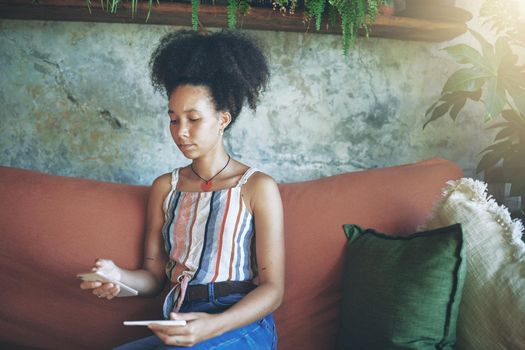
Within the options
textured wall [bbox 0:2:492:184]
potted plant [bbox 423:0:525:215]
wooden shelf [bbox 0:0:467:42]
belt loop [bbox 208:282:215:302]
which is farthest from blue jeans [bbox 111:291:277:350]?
wooden shelf [bbox 0:0:467:42]

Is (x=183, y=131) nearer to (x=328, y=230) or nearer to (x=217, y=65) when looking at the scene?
(x=217, y=65)

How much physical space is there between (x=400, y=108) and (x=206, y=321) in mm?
1439

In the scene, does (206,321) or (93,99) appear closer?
(206,321)

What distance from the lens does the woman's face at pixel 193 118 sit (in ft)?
4.68

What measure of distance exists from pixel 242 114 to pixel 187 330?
117 cm

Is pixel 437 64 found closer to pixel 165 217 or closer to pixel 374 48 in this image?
pixel 374 48

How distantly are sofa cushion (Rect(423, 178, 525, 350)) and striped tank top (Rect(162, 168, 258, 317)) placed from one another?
0.61 m

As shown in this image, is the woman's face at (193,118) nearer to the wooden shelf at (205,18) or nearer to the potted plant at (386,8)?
the wooden shelf at (205,18)

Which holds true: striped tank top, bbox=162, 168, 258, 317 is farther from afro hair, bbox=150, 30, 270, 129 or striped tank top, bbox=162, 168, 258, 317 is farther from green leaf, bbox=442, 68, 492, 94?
green leaf, bbox=442, 68, 492, 94

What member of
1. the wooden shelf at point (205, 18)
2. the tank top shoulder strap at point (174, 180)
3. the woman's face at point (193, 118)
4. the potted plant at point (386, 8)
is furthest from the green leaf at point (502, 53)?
the tank top shoulder strap at point (174, 180)

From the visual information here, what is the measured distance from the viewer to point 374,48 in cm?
212

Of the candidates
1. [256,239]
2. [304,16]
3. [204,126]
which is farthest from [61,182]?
[304,16]

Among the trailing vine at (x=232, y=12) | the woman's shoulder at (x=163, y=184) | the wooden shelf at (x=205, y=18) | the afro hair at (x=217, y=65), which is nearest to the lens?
the afro hair at (x=217, y=65)

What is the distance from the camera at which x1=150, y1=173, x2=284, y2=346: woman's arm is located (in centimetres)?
114
